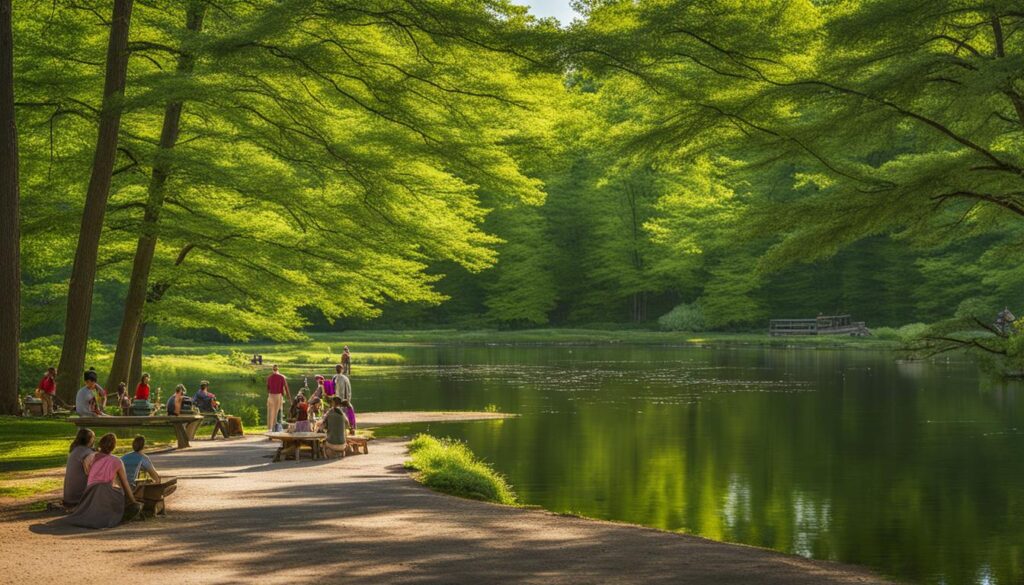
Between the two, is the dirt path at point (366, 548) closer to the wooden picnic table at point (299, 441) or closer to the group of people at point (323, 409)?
the wooden picnic table at point (299, 441)

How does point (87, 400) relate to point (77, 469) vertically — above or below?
above

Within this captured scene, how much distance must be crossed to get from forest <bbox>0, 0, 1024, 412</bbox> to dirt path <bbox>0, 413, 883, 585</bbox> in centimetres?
745

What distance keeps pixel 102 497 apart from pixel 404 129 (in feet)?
43.0

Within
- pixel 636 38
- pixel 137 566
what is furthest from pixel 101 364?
pixel 137 566

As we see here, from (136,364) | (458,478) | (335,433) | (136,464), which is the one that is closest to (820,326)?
(136,364)

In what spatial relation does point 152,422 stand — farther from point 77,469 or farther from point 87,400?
point 77,469

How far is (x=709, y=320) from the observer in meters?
78.2

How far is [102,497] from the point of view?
13.0 m

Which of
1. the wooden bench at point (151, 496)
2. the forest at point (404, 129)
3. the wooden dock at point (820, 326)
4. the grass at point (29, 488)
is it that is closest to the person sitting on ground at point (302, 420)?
the grass at point (29, 488)

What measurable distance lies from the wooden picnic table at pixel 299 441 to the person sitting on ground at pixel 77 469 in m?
6.64

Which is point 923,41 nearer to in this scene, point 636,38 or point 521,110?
point 636,38

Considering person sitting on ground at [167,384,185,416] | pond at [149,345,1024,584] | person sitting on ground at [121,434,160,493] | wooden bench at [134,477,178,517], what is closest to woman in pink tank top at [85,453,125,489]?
wooden bench at [134,477,178,517]

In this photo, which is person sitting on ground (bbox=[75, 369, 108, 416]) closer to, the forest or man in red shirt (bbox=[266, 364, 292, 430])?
the forest

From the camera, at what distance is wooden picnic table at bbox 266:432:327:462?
67.3 feet
